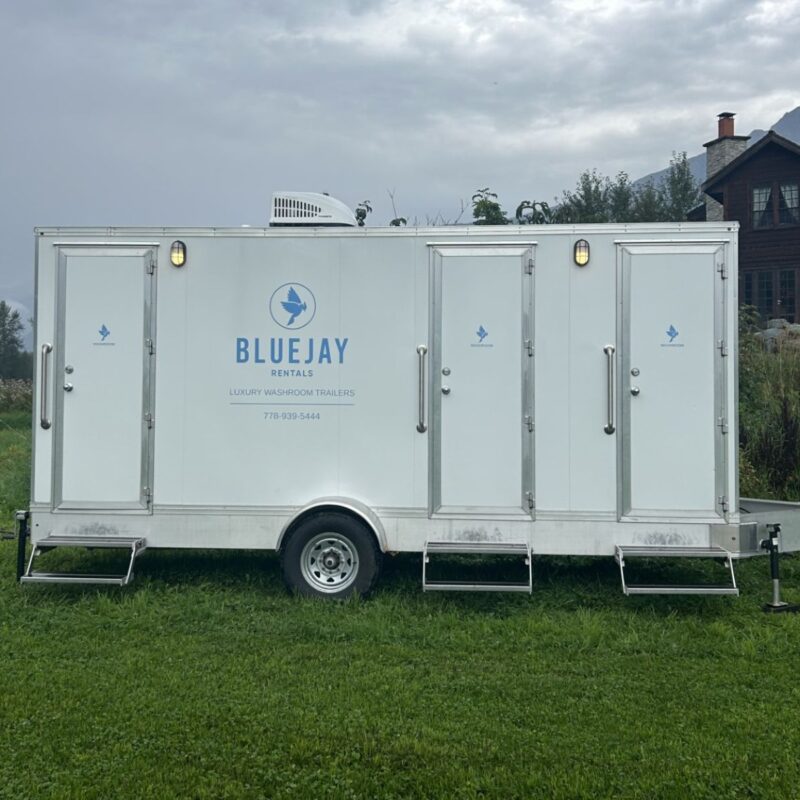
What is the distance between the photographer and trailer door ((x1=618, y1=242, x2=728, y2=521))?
6215 millimetres

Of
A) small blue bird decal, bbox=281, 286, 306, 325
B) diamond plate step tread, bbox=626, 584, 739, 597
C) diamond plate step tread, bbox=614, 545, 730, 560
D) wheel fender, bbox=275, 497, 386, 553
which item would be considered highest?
small blue bird decal, bbox=281, 286, 306, 325

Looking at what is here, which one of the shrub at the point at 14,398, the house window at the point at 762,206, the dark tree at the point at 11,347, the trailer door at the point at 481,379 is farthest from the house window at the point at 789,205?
the dark tree at the point at 11,347

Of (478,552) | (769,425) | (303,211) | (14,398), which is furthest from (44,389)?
(14,398)

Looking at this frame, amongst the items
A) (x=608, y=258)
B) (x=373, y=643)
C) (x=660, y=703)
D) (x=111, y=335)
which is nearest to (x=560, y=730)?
(x=660, y=703)

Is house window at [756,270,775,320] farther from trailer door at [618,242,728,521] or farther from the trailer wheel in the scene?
the trailer wheel

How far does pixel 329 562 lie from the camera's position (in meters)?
6.57

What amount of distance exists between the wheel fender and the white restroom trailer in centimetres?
2

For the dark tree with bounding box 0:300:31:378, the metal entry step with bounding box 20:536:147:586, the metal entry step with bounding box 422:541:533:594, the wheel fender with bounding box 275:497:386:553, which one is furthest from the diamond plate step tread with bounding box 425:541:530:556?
the dark tree with bounding box 0:300:31:378

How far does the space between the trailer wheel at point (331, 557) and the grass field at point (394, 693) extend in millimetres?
167

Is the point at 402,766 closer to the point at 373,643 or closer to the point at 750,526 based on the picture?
the point at 373,643

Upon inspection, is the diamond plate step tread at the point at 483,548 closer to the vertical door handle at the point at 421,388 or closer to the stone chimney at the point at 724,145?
the vertical door handle at the point at 421,388

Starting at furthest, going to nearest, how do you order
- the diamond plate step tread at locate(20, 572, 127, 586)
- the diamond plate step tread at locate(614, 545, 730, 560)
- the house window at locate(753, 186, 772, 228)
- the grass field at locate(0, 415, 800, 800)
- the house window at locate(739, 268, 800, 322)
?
the house window at locate(753, 186, 772, 228)
the house window at locate(739, 268, 800, 322)
the diamond plate step tread at locate(20, 572, 127, 586)
the diamond plate step tread at locate(614, 545, 730, 560)
the grass field at locate(0, 415, 800, 800)

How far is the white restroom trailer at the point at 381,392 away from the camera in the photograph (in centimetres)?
626

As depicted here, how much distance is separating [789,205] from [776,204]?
362 millimetres
